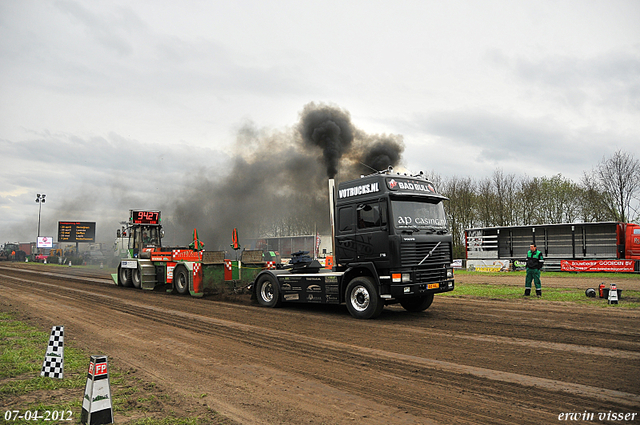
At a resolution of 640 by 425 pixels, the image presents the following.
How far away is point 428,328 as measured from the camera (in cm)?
942

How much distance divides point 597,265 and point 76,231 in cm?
5857

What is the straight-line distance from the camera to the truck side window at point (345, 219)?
10977 millimetres

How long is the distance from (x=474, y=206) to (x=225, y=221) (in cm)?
2527

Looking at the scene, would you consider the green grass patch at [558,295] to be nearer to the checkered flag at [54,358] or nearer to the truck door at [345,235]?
the truck door at [345,235]

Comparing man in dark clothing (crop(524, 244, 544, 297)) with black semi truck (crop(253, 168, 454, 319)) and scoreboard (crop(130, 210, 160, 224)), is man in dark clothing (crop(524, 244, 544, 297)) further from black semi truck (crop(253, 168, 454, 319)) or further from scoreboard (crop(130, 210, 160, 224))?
scoreboard (crop(130, 210, 160, 224))

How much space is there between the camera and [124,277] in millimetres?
20422

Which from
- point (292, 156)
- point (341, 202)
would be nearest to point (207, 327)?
point (341, 202)

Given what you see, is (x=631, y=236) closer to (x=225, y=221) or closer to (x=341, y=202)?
(x=341, y=202)

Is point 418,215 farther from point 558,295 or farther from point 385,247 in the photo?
point 558,295

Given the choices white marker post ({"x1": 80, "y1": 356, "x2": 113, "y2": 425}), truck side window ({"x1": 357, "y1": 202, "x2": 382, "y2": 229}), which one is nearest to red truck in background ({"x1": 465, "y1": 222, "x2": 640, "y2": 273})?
truck side window ({"x1": 357, "y1": 202, "x2": 382, "y2": 229})

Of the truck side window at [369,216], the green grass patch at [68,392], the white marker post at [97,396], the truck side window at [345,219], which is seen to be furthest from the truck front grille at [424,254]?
the white marker post at [97,396]

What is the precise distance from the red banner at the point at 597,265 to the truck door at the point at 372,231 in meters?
22.7

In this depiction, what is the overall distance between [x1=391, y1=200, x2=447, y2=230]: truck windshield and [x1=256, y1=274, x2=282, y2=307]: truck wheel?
4535 millimetres

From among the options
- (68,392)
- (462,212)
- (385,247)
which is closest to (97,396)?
(68,392)
